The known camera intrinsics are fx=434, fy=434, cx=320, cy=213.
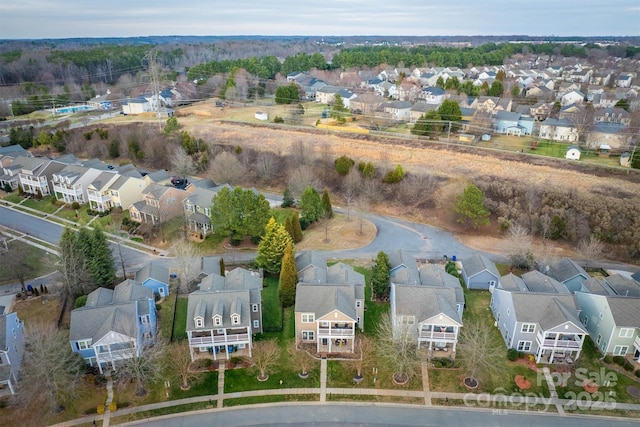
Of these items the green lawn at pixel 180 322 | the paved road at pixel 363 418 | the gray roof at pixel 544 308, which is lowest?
the paved road at pixel 363 418

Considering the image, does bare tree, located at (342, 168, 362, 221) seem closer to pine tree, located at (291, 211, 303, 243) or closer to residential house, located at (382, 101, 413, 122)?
pine tree, located at (291, 211, 303, 243)

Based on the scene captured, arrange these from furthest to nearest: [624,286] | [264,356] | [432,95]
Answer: [432,95], [624,286], [264,356]

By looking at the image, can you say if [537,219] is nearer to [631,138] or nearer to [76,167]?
[631,138]

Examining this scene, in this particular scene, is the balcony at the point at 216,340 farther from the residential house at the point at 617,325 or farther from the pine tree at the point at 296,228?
the residential house at the point at 617,325

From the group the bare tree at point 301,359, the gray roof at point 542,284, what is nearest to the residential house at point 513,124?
the gray roof at point 542,284

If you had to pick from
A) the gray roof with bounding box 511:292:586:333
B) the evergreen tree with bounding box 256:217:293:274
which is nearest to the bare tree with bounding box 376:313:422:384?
the gray roof with bounding box 511:292:586:333

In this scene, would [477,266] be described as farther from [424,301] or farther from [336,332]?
[336,332]

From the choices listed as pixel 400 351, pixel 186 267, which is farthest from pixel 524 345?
pixel 186 267
